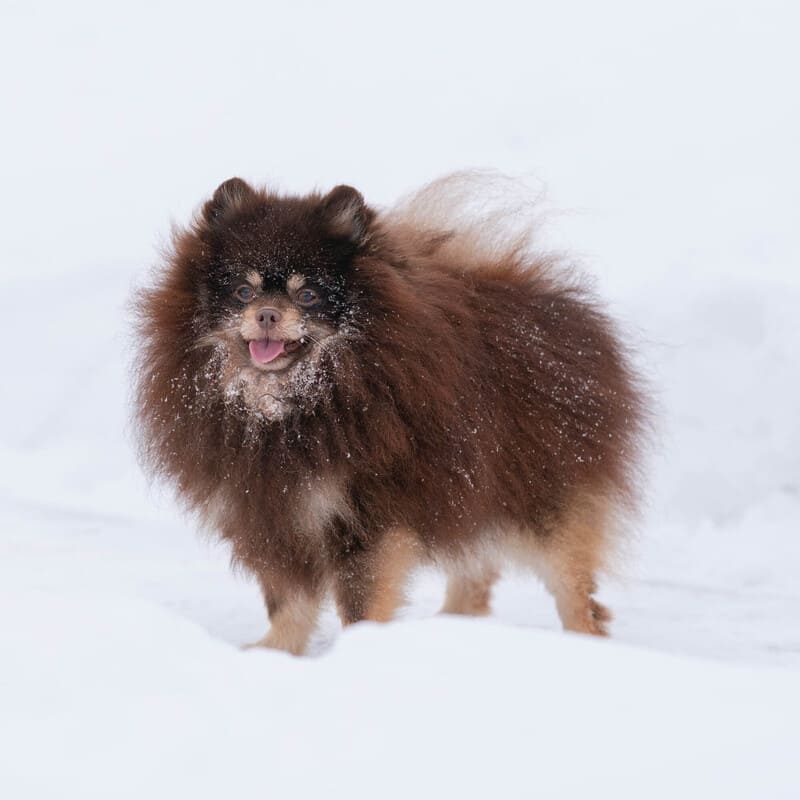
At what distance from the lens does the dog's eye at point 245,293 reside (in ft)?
12.6

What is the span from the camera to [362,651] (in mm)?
2549

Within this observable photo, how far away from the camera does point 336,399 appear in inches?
156

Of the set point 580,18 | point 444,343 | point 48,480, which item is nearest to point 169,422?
point 444,343

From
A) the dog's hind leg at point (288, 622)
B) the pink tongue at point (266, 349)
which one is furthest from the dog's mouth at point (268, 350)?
the dog's hind leg at point (288, 622)

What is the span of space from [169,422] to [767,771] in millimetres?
2524

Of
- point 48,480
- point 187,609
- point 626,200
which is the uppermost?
point 626,200

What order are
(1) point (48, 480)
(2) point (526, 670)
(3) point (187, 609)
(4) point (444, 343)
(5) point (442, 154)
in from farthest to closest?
(5) point (442, 154)
(1) point (48, 480)
(3) point (187, 609)
(4) point (444, 343)
(2) point (526, 670)

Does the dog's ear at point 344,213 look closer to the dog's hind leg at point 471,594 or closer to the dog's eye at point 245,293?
the dog's eye at point 245,293

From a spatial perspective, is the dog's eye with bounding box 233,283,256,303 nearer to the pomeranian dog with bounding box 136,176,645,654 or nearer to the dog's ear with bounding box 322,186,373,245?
the pomeranian dog with bounding box 136,176,645,654

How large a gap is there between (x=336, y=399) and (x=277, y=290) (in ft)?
1.35

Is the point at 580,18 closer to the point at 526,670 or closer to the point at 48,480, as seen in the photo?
the point at 48,480

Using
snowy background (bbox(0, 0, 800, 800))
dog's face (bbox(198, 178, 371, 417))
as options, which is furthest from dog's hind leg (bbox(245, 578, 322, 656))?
dog's face (bbox(198, 178, 371, 417))

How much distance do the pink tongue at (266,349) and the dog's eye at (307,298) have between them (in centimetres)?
15

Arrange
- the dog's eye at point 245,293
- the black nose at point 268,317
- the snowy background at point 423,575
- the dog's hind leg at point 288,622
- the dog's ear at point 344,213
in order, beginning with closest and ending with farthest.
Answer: the snowy background at point 423,575 < the black nose at point 268,317 < the dog's eye at point 245,293 < the dog's ear at point 344,213 < the dog's hind leg at point 288,622
